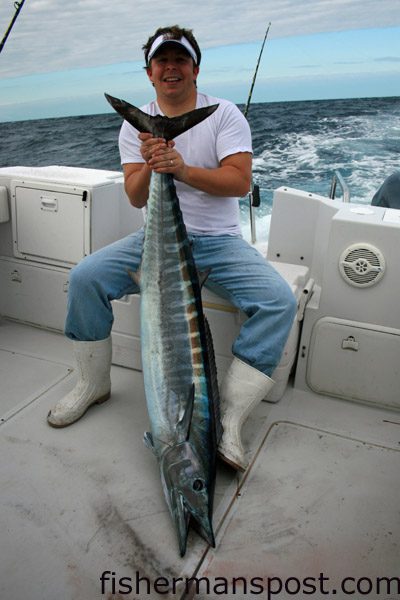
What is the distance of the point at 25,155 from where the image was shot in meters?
13.0

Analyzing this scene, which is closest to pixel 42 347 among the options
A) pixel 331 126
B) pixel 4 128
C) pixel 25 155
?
pixel 331 126

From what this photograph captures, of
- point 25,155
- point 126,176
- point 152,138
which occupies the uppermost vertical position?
point 152,138

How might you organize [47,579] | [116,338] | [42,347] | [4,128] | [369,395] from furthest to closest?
[4,128] → [42,347] → [116,338] → [369,395] → [47,579]

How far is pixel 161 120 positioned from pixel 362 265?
1.05 metres

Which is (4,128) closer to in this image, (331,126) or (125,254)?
(331,126)

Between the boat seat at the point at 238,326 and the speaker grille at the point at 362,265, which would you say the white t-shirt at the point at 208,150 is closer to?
the boat seat at the point at 238,326

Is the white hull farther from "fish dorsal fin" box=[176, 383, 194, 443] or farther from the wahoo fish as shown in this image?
"fish dorsal fin" box=[176, 383, 194, 443]

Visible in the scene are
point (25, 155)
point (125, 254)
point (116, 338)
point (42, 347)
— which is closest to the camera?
point (125, 254)

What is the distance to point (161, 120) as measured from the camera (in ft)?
6.50

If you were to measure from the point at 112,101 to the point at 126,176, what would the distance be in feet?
1.16

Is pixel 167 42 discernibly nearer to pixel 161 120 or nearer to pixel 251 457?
pixel 161 120

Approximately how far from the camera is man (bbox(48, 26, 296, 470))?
81.9 inches

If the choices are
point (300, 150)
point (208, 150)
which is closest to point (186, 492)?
point (208, 150)

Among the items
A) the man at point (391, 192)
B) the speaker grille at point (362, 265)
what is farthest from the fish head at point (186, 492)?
the man at point (391, 192)
